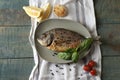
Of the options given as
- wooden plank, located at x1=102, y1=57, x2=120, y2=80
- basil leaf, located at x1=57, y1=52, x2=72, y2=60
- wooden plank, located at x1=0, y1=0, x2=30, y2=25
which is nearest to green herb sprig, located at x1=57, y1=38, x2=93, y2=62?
basil leaf, located at x1=57, y1=52, x2=72, y2=60

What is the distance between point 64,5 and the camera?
4.26 feet

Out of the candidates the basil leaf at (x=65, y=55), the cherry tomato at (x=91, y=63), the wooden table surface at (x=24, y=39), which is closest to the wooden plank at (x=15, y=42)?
the wooden table surface at (x=24, y=39)

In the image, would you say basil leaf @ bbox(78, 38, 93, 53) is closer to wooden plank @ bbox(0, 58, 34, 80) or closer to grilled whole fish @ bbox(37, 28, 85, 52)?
grilled whole fish @ bbox(37, 28, 85, 52)

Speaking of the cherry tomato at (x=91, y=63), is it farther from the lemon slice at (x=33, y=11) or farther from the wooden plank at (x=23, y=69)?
the lemon slice at (x=33, y=11)

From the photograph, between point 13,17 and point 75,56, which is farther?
point 13,17

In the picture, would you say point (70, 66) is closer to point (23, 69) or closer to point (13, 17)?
point (23, 69)

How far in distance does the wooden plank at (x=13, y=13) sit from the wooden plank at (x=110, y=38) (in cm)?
32

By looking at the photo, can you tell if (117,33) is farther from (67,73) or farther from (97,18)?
(67,73)

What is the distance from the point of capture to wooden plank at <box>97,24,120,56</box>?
125cm

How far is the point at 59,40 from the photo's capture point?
1202 mm

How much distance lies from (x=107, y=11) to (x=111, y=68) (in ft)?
0.82

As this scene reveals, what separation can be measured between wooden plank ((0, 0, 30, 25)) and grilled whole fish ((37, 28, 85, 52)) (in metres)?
0.12

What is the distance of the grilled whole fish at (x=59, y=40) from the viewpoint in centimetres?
120

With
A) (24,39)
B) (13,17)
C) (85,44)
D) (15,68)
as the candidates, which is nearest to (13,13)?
(13,17)
